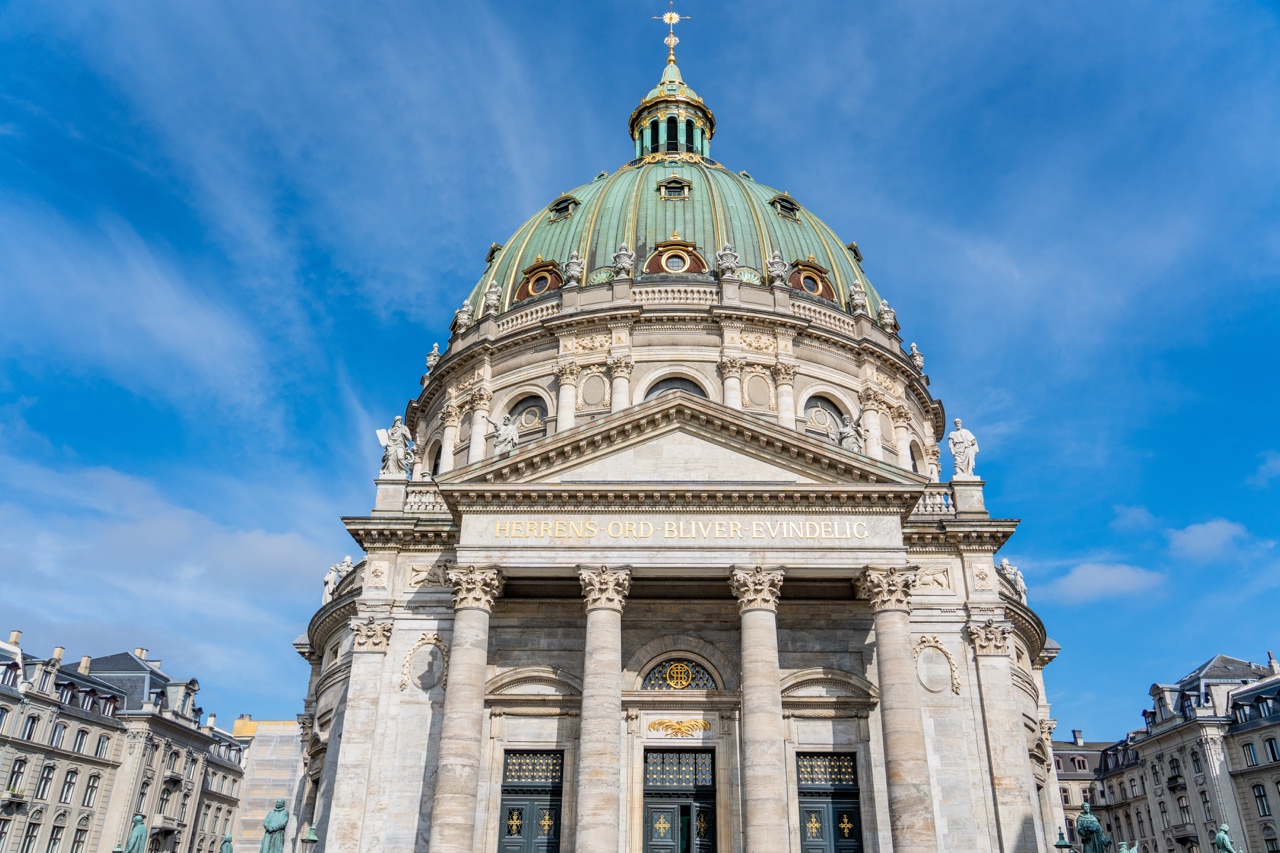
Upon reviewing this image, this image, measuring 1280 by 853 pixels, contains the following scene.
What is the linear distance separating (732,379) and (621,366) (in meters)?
4.17

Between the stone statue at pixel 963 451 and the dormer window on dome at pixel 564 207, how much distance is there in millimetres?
22719

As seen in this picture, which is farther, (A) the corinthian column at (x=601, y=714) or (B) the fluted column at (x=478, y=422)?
(B) the fluted column at (x=478, y=422)

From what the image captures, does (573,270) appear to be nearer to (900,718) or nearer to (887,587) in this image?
(887,587)

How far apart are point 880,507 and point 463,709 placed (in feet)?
37.7

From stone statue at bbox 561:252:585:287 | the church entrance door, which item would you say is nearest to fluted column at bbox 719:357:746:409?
stone statue at bbox 561:252:585:287

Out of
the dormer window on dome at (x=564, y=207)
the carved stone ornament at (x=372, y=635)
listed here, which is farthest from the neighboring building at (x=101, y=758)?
the dormer window on dome at (x=564, y=207)

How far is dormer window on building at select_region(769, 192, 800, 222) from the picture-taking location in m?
47.0

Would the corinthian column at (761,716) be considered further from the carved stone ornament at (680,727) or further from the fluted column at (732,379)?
the fluted column at (732,379)

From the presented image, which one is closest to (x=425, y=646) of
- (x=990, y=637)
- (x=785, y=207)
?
(x=990, y=637)

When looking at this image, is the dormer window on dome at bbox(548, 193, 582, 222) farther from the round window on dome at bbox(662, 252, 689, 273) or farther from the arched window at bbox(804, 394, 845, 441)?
the arched window at bbox(804, 394, 845, 441)

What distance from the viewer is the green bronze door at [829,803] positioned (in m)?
26.2

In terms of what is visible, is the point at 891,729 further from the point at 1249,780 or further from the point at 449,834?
the point at 1249,780

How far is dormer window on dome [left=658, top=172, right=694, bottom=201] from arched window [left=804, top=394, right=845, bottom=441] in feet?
38.6

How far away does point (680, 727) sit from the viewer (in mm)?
27453
